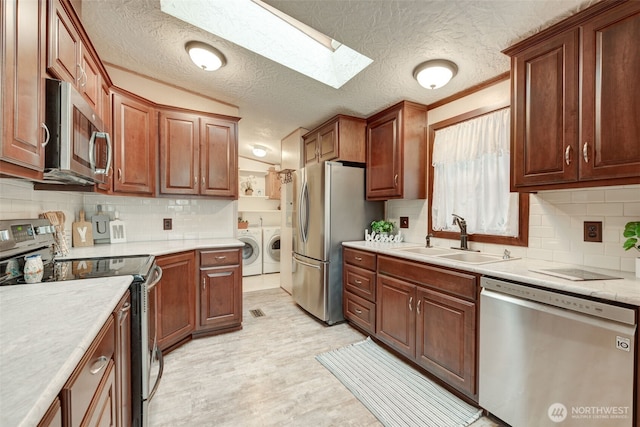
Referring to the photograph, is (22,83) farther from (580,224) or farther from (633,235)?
(580,224)

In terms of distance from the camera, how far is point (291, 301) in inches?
145

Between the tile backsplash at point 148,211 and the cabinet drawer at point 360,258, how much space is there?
143 cm

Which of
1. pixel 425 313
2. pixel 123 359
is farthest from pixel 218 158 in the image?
pixel 425 313

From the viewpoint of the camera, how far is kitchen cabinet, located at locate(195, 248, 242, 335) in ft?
8.35

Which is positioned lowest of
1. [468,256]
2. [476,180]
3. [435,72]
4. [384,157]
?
[468,256]

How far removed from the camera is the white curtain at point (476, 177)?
6.93 feet

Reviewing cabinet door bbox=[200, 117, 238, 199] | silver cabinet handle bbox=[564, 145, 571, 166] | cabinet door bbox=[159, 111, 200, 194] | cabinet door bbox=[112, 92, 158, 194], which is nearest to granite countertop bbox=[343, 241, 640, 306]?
silver cabinet handle bbox=[564, 145, 571, 166]

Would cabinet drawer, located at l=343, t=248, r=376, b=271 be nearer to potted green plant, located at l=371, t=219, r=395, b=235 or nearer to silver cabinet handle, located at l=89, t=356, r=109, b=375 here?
potted green plant, located at l=371, t=219, r=395, b=235

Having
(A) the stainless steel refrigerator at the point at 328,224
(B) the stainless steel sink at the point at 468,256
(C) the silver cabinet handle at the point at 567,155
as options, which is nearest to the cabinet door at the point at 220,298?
(A) the stainless steel refrigerator at the point at 328,224

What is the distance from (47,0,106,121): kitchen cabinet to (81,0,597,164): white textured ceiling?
337 millimetres

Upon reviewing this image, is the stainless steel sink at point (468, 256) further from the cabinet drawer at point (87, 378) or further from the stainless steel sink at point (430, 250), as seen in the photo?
the cabinet drawer at point (87, 378)

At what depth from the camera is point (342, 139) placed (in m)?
2.99

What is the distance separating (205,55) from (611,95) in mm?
2559

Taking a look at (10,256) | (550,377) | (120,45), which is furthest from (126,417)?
(120,45)
